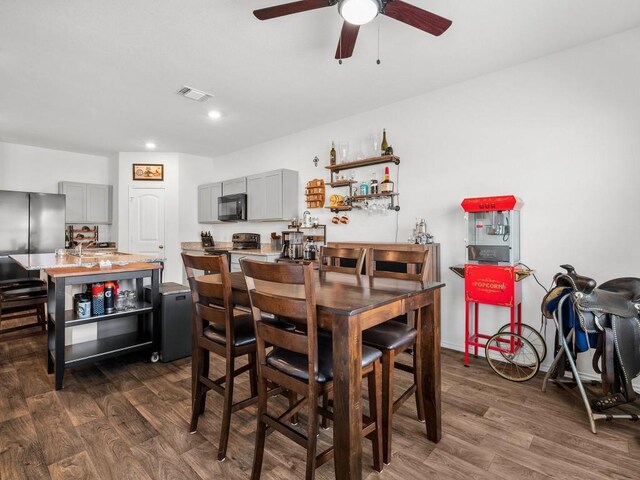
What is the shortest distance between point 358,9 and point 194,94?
2.44 meters

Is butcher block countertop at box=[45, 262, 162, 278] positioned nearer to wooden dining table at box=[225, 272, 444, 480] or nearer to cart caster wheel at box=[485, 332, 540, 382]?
wooden dining table at box=[225, 272, 444, 480]

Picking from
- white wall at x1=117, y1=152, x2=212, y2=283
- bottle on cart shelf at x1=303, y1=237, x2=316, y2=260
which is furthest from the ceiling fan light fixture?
white wall at x1=117, y1=152, x2=212, y2=283

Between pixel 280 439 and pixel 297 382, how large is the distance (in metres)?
0.72

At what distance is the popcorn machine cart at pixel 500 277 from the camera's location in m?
2.79

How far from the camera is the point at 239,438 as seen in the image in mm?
1974

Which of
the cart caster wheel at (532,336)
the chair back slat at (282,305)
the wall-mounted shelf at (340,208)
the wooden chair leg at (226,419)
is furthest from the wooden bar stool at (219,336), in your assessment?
the wall-mounted shelf at (340,208)

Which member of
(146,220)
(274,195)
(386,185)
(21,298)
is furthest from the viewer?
(146,220)

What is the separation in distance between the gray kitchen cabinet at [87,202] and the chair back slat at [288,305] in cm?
608

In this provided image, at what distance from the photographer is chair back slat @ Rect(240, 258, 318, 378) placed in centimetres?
139

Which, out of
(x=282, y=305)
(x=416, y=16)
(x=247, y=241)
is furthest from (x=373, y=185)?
(x=282, y=305)

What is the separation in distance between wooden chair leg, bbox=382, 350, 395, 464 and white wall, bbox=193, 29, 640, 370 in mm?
1969

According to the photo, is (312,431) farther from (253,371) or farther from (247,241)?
(247,241)

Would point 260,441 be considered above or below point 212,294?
below

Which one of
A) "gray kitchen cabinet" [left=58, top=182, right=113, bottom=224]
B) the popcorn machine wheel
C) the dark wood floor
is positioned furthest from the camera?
"gray kitchen cabinet" [left=58, top=182, right=113, bottom=224]
